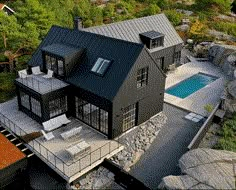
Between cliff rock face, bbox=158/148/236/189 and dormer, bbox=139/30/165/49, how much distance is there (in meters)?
14.8

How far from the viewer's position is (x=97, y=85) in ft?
65.9

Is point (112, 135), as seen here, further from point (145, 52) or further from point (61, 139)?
point (145, 52)

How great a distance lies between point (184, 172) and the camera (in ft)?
53.2

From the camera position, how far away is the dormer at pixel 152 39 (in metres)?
29.4

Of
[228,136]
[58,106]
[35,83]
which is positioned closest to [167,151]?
[228,136]

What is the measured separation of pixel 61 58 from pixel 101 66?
3087mm

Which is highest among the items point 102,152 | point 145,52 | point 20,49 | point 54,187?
point 145,52

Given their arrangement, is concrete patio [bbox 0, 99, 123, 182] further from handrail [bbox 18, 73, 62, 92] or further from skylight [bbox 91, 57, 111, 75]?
skylight [bbox 91, 57, 111, 75]

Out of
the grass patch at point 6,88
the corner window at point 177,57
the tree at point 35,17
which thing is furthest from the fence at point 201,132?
the tree at point 35,17

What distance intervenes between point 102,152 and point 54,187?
12.1ft

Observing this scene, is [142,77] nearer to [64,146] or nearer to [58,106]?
[58,106]

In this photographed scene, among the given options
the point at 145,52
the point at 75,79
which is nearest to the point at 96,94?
the point at 75,79

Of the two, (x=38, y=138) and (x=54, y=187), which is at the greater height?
(x=38, y=138)

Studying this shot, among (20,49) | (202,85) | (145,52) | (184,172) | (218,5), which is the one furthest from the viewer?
(218,5)
